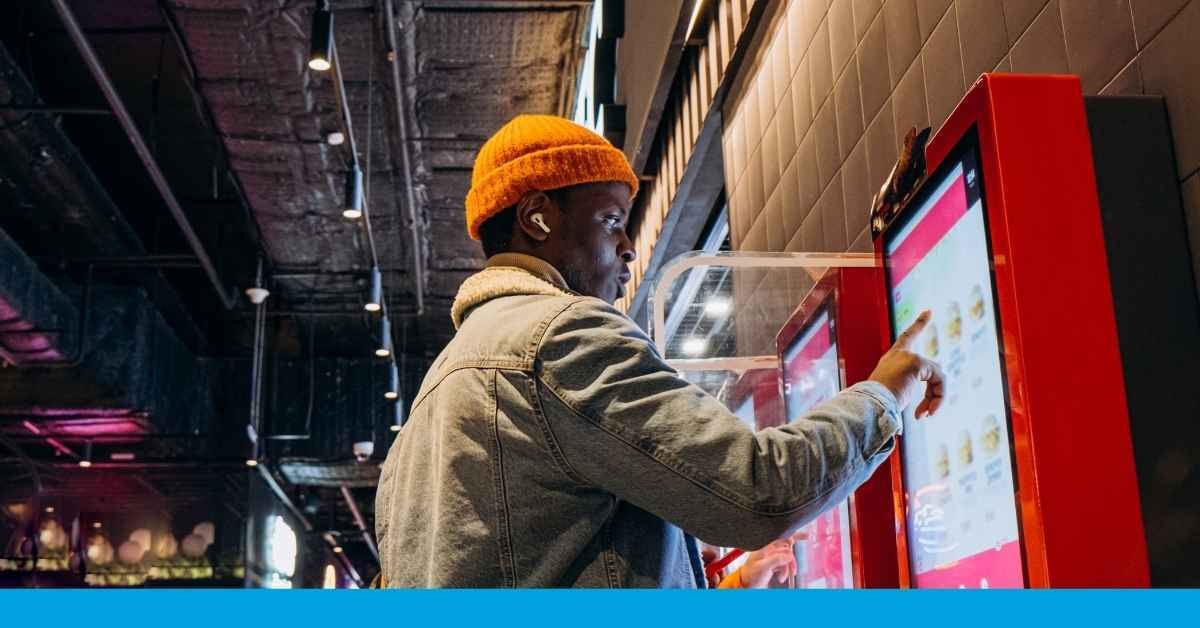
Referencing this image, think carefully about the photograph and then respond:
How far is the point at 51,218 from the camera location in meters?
11.1

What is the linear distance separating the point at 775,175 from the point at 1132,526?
8.22 ft

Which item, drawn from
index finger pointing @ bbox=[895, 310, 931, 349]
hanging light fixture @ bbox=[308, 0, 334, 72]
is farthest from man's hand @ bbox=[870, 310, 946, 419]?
hanging light fixture @ bbox=[308, 0, 334, 72]

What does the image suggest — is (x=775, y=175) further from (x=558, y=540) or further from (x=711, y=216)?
(x=558, y=540)

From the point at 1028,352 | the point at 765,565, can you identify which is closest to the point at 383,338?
the point at 765,565

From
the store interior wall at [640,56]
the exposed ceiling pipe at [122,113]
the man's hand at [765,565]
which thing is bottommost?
the man's hand at [765,565]

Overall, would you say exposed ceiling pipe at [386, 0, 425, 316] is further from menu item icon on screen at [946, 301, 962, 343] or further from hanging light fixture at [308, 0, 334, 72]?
menu item icon on screen at [946, 301, 962, 343]

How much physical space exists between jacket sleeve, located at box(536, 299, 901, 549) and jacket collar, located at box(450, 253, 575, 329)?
0.51 ft

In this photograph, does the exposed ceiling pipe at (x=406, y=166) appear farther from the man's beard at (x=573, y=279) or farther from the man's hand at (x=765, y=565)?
the man's beard at (x=573, y=279)

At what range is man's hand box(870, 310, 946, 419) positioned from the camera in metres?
1.50

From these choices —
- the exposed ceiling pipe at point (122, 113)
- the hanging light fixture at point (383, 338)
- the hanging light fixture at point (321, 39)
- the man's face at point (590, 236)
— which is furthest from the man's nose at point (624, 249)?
the hanging light fixture at point (383, 338)

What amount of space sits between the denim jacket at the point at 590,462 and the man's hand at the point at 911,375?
0.07 metres

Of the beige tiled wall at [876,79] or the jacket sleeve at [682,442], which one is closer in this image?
the jacket sleeve at [682,442]

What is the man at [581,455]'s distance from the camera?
1.28 metres

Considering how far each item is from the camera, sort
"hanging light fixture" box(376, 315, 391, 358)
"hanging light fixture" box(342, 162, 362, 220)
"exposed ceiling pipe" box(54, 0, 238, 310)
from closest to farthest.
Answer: "exposed ceiling pipe" box(54, 0, 238, 310)
"hanging light fixture" box(342, 162, 362, 220)
"hanging light fixture" box(376, 315, 391, 358)
